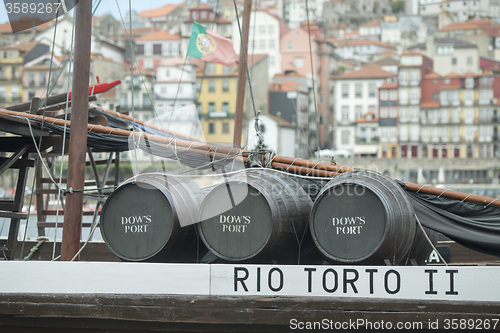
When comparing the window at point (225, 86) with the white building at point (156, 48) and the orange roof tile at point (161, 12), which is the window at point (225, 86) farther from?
the orange roof tile at point (161, 12)

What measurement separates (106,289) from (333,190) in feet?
6.95

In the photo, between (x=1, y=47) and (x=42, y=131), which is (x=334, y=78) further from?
(x=42, y=131)

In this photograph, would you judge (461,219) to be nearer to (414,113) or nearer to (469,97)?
(414,113)

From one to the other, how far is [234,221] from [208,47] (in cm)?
937

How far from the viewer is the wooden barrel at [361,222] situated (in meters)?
6.55

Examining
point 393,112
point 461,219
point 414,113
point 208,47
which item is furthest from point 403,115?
point 461,219

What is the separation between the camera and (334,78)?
94500 millimetres

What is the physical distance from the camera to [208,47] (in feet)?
51.7

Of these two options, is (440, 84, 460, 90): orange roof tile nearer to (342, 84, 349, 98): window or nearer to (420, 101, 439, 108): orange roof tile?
Answer: (420, 101, 439, 108): orange roof tile

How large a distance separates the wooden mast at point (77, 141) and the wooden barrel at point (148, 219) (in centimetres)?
45

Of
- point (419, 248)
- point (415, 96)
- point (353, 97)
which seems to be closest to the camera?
point (419, 248)

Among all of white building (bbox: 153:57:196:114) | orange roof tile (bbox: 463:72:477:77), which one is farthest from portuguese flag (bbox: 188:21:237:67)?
orange roof tile (bbox: 463:72:477:77)

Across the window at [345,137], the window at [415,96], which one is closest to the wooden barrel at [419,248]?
the window at [415,96]

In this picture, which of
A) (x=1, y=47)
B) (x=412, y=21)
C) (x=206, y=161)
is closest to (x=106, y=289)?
(x=206, y=161)
